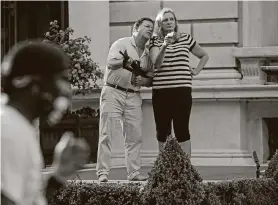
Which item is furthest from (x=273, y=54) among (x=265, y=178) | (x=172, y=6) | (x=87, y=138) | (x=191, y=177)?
(x=191, y=177)

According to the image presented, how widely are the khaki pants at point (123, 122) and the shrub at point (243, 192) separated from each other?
135 centimetres

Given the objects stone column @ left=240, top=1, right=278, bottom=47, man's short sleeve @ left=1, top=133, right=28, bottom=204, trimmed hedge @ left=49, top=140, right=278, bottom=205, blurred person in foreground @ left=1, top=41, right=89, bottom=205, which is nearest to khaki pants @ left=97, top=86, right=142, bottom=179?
trimmed hedge @ left=49, top=140, right=278, bottom=205

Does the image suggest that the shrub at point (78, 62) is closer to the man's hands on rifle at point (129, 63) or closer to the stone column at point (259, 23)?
the stone column at point (259, 23)

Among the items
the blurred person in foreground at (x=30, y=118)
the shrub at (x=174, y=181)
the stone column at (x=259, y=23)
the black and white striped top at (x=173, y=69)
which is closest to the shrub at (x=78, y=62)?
the stone column at (x=259, y=23)

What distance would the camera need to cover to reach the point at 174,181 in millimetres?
7949

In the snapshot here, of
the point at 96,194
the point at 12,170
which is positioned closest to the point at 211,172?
the point at 96,194

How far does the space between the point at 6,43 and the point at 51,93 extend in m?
17.4

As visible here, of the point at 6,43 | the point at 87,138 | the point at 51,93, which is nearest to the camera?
the point at 51,93

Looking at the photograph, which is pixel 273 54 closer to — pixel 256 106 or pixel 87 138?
pixel 256 106

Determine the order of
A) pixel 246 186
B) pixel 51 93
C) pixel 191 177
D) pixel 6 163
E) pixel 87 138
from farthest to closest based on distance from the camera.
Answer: pixel 87 138
pixel 246 186
pixel 191 177
pixel 51 93
pixel 6 163

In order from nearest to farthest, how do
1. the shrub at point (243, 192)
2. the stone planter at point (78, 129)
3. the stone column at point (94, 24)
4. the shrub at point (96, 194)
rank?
the shrub at point (243, 192) < the shrub at point (96, 194) < the stone planter at point (78, 129) < the stone column at point (94, 24)

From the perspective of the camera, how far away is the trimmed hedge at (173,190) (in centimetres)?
795

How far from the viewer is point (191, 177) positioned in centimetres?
800

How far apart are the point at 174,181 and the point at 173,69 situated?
1778 millimetres
